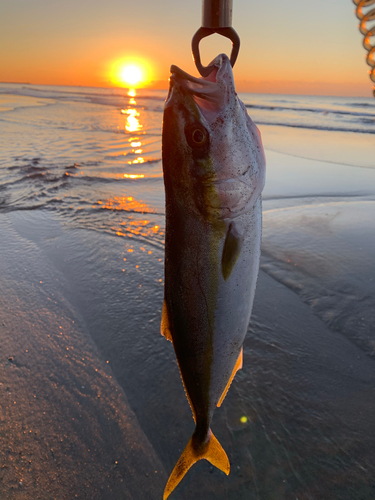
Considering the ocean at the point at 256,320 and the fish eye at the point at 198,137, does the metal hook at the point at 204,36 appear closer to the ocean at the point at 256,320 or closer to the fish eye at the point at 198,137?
the fish eye at the point at 198,137

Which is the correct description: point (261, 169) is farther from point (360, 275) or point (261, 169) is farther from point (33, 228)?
point (33, 228)

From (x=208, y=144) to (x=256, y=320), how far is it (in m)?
2.60

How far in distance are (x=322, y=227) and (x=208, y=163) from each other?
5.20m

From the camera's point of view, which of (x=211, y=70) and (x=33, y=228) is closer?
(x=211, y=70)

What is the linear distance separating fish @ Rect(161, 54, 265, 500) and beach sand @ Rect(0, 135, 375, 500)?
1.22 m

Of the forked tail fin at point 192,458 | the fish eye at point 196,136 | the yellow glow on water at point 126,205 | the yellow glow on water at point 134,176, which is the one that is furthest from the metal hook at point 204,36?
the yellow glow on water at point 134,176

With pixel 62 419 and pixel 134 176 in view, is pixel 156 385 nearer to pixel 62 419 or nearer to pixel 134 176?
pixel 62 419

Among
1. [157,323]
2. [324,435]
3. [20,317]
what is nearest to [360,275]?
[324,435]

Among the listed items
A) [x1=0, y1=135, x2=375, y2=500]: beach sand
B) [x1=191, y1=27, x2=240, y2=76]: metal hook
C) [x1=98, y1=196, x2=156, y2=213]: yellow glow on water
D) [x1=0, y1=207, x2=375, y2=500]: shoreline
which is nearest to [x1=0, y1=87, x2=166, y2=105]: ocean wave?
[x1=98, y1=196, x2=156, y2=213]: yellow glow on water

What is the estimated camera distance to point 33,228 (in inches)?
229

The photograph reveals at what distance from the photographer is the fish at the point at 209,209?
1.38m

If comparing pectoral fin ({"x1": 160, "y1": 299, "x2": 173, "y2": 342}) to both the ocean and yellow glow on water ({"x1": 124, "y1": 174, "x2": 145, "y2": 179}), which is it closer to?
the ocean

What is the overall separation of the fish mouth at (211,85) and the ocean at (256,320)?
7.42 feet

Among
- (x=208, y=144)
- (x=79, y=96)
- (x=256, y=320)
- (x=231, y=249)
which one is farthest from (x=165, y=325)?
(x=79, y=96)
